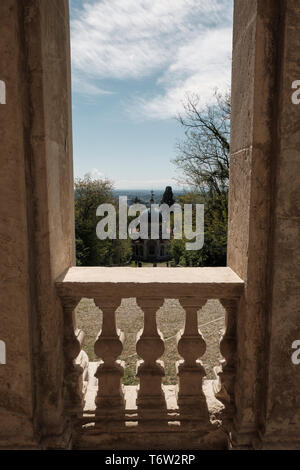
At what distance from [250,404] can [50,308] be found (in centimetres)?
130

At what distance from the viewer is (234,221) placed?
2213 millimetres

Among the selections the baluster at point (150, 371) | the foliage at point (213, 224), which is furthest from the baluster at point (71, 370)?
the foliage at point (213, 224)

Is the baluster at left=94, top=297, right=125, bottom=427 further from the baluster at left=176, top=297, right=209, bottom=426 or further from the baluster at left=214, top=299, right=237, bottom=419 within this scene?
→ the baluster at left=214, top=299, right=237, bottom=419

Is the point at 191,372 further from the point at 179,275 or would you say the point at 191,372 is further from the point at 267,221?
the point at 267,221

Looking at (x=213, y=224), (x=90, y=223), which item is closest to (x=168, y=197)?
(x=90, y=223)

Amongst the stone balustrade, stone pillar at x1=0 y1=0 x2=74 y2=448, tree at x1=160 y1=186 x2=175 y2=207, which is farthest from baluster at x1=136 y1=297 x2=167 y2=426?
tree at x1=160 y1=186 x2=175 y2=207

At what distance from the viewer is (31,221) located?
188 centimetres

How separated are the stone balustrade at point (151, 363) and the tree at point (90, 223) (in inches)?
833

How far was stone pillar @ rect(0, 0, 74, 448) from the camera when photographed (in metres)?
1.75

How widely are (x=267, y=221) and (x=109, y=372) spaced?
1358 mm

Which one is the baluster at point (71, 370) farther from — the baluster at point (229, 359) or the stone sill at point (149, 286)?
the baluster at point (229, 359)

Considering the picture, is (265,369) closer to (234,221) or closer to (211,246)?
(234,221)

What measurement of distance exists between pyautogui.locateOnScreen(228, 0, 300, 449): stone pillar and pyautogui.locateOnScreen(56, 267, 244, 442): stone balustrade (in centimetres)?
12
